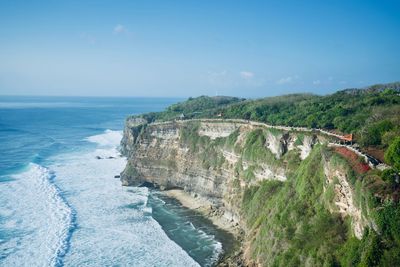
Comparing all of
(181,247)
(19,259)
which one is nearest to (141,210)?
(181,247)

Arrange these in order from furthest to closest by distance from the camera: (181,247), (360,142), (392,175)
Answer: (181,247) < (360,142) < (392,175)

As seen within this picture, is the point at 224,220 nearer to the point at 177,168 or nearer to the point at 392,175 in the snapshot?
the point at 177,168

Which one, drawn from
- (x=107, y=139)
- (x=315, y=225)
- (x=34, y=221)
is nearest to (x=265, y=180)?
(x=315, y=225)

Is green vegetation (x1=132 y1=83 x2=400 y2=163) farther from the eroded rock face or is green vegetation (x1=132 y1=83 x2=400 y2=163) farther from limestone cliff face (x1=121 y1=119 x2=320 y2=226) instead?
limestone cliff face (x1=121 y1=119 x2=320 y2=226)

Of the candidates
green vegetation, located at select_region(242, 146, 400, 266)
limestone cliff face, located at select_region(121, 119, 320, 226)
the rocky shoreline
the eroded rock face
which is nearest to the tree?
green vegetation, located at select_region(242, 146, 400, 266)

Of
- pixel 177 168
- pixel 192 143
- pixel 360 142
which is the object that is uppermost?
pixel 360 142

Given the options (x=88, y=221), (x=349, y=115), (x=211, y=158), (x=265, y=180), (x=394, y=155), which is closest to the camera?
(x=394, y=155)

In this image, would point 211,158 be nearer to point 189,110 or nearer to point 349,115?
point 349,115
